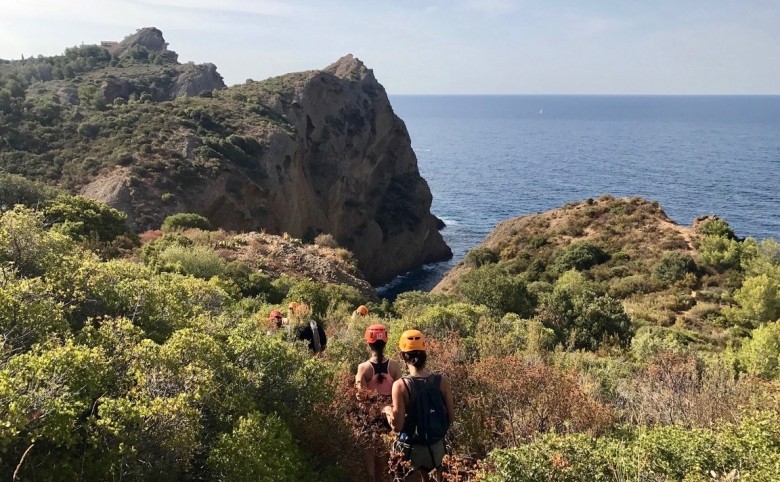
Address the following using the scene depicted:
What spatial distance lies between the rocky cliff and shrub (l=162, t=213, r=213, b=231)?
3478 mm

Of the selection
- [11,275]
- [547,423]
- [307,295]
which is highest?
[11,275]

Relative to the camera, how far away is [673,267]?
28.2 metres

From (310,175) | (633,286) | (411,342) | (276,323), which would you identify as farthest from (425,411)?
(310,175)

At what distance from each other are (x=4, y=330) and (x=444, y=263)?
174 feet

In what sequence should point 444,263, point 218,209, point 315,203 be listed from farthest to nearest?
1. point 444,263
2. point 315,203
3. point 218,209

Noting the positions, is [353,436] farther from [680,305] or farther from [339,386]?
[680,305]

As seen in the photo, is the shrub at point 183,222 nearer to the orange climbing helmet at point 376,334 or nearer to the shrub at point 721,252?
the orange climbing helmet at point 376,334

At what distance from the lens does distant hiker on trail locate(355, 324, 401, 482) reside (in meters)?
6.12

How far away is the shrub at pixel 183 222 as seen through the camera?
1031 inches

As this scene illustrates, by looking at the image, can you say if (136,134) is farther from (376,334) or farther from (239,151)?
(376,334)

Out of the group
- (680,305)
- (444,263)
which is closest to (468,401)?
(680,305)

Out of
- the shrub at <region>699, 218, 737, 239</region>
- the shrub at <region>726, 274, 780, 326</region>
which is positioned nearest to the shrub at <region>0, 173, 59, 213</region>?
the shrub at <region>726, 274, 780, 326</region>

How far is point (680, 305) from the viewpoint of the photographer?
25.4 metres

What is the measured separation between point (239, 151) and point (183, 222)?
1383cm
